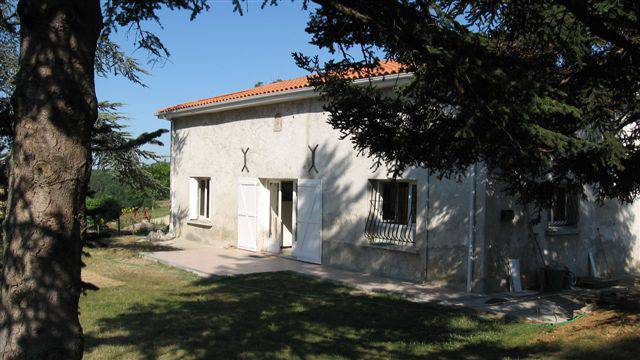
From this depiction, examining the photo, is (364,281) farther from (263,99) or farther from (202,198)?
(202,198)

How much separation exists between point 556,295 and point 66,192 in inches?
356

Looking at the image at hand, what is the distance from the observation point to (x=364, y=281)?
35.0 ft

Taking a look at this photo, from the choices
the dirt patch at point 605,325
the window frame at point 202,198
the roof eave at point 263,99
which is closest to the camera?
the dirt patch at point 605,325

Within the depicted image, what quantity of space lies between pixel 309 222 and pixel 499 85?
9.65 metres

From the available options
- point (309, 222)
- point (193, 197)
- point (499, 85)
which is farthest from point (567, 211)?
point (193, 197)

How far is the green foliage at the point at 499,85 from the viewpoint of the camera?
3721 millimetres

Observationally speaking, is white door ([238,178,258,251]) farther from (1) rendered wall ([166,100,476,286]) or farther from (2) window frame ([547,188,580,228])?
(2) window frame ([547,188,580,228])

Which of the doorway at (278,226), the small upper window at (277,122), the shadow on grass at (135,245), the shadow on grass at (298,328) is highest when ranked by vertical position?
the small upper window at (277,122)

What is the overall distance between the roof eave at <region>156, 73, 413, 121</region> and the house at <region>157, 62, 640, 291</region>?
38 mm

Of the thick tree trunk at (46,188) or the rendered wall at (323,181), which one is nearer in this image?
the thick tree trunk at (46,188)

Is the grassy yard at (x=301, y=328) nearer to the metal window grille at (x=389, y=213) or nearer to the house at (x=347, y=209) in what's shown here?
the house at (x=347, y=209)

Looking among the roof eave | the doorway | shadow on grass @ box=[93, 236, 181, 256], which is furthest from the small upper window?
shadow on grass @ box=[93, 236, 181, 256]

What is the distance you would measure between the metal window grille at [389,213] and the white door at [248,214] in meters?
4.10

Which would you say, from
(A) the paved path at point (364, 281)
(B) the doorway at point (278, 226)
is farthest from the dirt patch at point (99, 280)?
(B) the doorway at point (278, 226)
